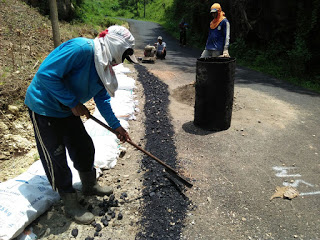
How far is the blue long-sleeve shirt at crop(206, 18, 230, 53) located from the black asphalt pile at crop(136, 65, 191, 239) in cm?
173

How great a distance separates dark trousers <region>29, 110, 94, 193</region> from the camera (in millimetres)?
2219

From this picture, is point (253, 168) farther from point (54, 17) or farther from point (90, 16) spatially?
point (90, 16)

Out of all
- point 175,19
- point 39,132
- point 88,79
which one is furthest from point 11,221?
point 175,19

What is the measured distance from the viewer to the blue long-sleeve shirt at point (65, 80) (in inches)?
77.6

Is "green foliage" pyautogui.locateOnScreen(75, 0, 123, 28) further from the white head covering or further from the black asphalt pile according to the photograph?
the white head covering

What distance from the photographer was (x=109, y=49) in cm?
209

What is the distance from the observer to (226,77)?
4008 mm

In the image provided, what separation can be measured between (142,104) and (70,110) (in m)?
3.30

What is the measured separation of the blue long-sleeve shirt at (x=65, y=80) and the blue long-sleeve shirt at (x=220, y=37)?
3.51 m

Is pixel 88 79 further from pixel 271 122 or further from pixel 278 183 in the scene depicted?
pixel 271 122

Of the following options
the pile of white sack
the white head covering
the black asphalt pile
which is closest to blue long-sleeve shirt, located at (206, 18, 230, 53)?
the black asphalt pile

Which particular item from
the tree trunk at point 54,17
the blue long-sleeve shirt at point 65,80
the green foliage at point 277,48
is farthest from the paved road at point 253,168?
the green foliage at point 277,48

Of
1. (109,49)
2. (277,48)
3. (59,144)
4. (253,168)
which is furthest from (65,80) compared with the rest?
(277,48)

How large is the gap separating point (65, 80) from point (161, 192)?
154cm
